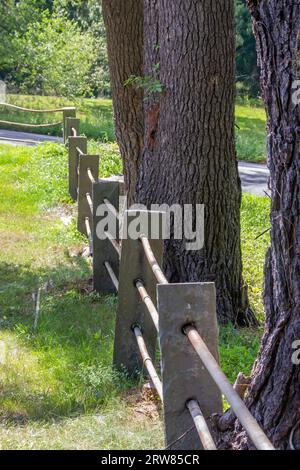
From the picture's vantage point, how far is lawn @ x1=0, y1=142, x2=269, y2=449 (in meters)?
4.47

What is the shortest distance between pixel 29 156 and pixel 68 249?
778 cm

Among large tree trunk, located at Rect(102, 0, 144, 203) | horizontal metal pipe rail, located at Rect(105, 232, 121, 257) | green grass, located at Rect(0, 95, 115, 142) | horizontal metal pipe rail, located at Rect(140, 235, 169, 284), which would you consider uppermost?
large tree trunk, located at Rect(102, 0, 144, 203)

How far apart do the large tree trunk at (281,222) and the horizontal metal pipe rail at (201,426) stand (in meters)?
0.19

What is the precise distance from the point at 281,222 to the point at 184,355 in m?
0.79

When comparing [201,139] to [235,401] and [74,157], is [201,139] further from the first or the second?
[74,157]

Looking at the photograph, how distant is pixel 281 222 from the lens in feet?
10.4

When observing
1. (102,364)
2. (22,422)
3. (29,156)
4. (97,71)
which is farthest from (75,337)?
(97,71)

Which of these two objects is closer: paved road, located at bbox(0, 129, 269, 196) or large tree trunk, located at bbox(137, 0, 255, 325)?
large tree trunk, located at bbox(137, 0, 255, 325)

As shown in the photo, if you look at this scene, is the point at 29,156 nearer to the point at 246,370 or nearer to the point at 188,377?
the point at 246,370

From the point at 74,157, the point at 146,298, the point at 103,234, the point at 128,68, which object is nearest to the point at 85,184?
the point at 128,68

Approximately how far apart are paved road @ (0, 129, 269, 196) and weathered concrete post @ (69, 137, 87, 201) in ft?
11.7

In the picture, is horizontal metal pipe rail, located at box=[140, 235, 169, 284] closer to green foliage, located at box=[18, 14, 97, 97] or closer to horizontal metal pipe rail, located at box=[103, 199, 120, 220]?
horizontal metal pipe rail, located at box=[103, 199, 120, 220]

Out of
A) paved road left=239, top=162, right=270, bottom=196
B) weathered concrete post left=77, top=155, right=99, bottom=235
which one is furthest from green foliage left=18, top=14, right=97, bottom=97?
weathered concrete post left=77, top=155, right=99, bottom=235

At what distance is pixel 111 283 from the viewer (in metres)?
7.43
